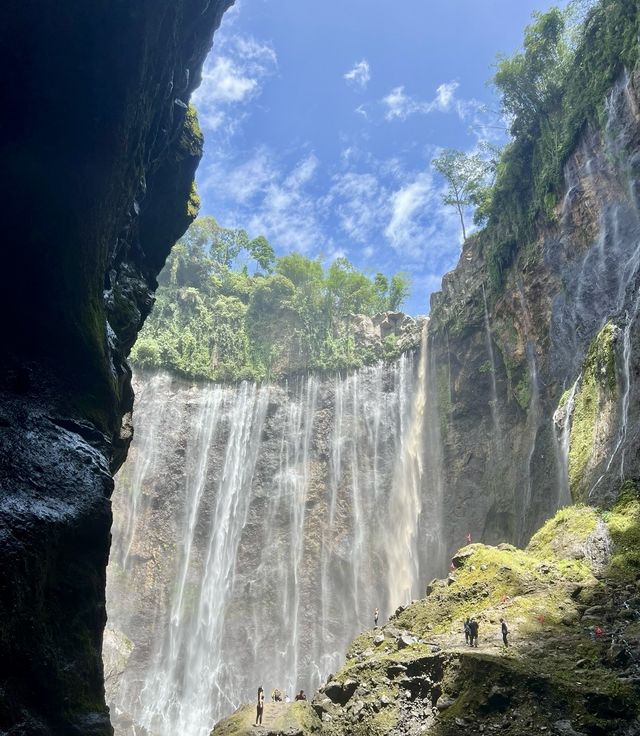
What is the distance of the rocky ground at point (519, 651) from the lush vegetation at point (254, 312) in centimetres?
1987

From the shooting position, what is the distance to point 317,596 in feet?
88.6

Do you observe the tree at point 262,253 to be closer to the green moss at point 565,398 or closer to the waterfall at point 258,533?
the waterfall at point 258,533

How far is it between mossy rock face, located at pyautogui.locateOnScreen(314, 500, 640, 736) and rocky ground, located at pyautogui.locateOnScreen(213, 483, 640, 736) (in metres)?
0.02

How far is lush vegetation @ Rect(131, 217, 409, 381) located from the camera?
32844 millimetres

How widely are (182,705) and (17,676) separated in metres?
22.5

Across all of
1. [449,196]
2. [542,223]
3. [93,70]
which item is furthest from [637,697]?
[449,196]

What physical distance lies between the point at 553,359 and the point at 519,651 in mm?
12771

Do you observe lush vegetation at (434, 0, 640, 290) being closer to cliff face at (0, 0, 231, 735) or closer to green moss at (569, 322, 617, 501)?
green moss at (569, 322, 617, 501)

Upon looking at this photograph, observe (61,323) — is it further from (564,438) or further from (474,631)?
(564,438)

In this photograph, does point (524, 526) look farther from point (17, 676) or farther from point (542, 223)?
point (17, 676)

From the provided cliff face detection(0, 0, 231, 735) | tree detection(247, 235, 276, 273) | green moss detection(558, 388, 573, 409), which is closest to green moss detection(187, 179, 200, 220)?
cliff face detection(0, 0, 231, 735)

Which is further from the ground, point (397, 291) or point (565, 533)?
point (397, 291)

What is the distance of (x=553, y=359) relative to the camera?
20.0m

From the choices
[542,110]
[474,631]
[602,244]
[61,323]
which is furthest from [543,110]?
[61,323]
